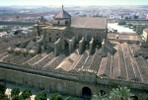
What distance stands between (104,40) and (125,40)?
2060 centimetres

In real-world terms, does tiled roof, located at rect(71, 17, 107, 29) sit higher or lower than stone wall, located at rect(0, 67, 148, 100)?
higher

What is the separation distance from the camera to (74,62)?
56.9 metres

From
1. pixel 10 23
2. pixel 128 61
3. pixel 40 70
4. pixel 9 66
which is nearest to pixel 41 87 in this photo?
pixel 40 70

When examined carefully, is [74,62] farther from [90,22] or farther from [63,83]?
[90,22]

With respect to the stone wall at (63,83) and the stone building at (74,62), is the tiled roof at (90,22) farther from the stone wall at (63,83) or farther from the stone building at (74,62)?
the stone wall at (63,83)

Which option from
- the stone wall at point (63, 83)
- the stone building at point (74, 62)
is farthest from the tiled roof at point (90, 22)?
the stone wall at point (63, 83)

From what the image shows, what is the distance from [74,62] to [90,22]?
17.1 m

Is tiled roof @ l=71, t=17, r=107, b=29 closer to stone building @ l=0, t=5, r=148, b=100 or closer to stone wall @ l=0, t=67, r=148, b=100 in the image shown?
stone building @ l=0, t=5, r=148, b=100

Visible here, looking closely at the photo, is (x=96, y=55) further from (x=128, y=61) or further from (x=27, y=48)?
(x=27, y=48)

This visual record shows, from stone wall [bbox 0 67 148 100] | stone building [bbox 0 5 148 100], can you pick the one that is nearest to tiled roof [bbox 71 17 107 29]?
stone building [bbox 0 5 148 100]

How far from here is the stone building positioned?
46.0m

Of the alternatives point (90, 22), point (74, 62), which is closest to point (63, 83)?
point (74, 62)

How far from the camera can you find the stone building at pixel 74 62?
46000 millimetres

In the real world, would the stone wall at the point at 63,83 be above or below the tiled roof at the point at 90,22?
below
